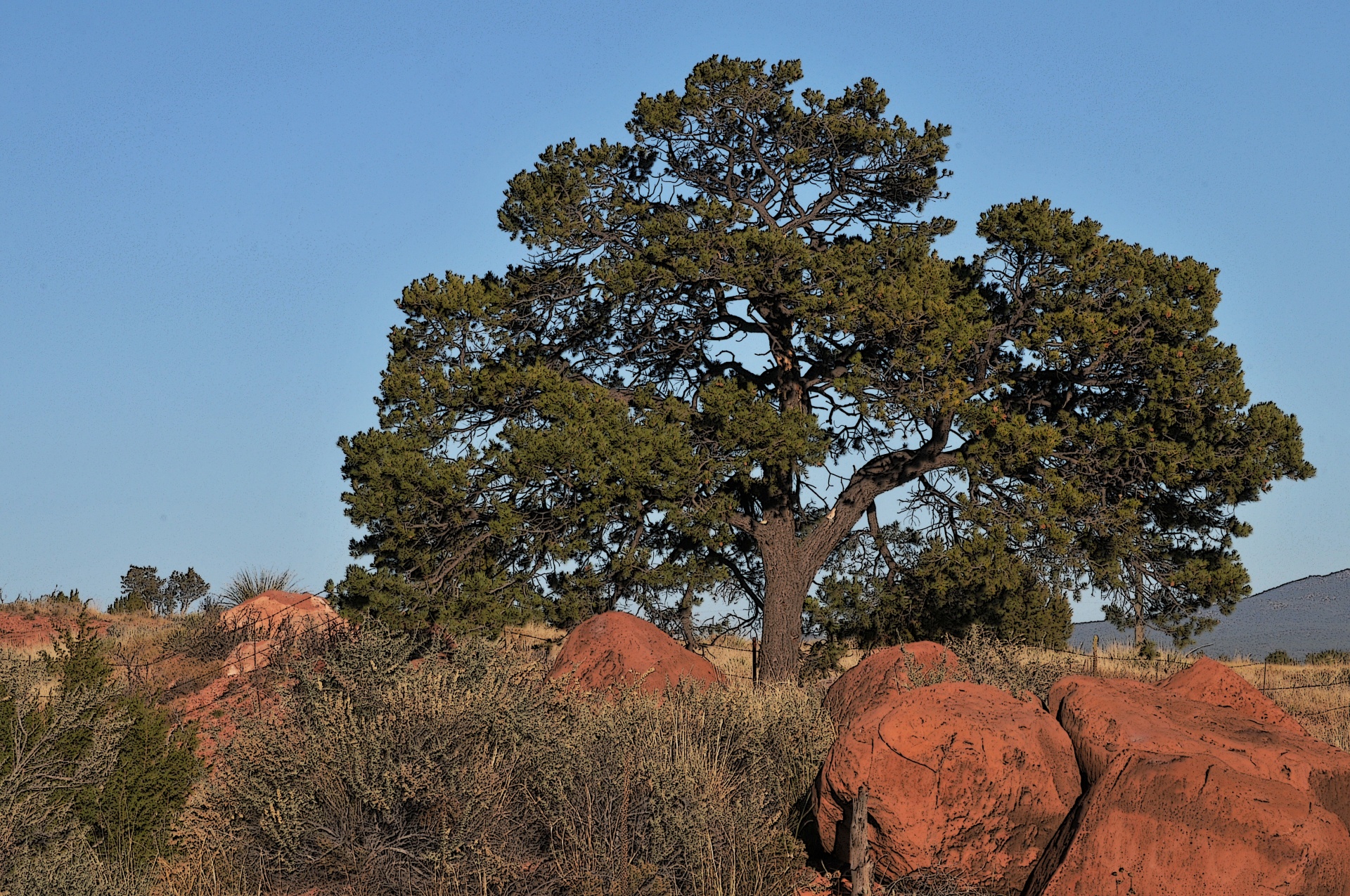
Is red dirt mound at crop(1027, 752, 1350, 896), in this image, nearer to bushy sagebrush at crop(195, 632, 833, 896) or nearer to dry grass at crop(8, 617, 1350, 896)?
dry grass at crop(8, 617, 1350, 896)

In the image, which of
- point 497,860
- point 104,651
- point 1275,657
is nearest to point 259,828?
point 497,860

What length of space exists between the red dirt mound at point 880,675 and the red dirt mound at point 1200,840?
2.86 meters

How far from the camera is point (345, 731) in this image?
8344 mm

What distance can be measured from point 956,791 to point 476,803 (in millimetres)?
3230

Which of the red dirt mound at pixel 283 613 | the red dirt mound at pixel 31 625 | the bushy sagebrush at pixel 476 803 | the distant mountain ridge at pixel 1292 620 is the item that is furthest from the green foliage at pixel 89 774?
the distant mountain ridge at pixel 1292 620

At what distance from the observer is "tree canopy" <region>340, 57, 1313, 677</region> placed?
16.6 m

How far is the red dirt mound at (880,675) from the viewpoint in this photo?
10.5m

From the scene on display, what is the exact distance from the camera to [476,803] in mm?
8016

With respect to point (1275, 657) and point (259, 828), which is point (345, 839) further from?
point (1275, 657)

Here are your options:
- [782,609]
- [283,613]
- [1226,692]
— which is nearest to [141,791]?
[1226,692]

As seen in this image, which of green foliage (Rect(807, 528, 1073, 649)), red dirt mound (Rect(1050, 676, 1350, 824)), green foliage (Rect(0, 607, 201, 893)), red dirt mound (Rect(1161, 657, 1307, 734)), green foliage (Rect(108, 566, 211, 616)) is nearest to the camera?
red dirt mound (Rect(1050, 676, 1350, 824))

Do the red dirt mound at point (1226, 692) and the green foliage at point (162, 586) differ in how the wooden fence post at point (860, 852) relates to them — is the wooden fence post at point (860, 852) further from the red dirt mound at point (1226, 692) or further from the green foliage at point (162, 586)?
the green foliage at point (162, 586)

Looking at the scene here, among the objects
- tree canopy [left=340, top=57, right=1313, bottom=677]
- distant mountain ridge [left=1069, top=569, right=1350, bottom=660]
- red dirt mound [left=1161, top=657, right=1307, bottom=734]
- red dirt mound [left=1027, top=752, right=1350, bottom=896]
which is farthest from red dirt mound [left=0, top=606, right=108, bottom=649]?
distant mountain ridge [left=1069, top=569, right=1350, bottom=660]

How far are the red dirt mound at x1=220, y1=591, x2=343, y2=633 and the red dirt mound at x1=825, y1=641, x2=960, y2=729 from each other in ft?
29.8
